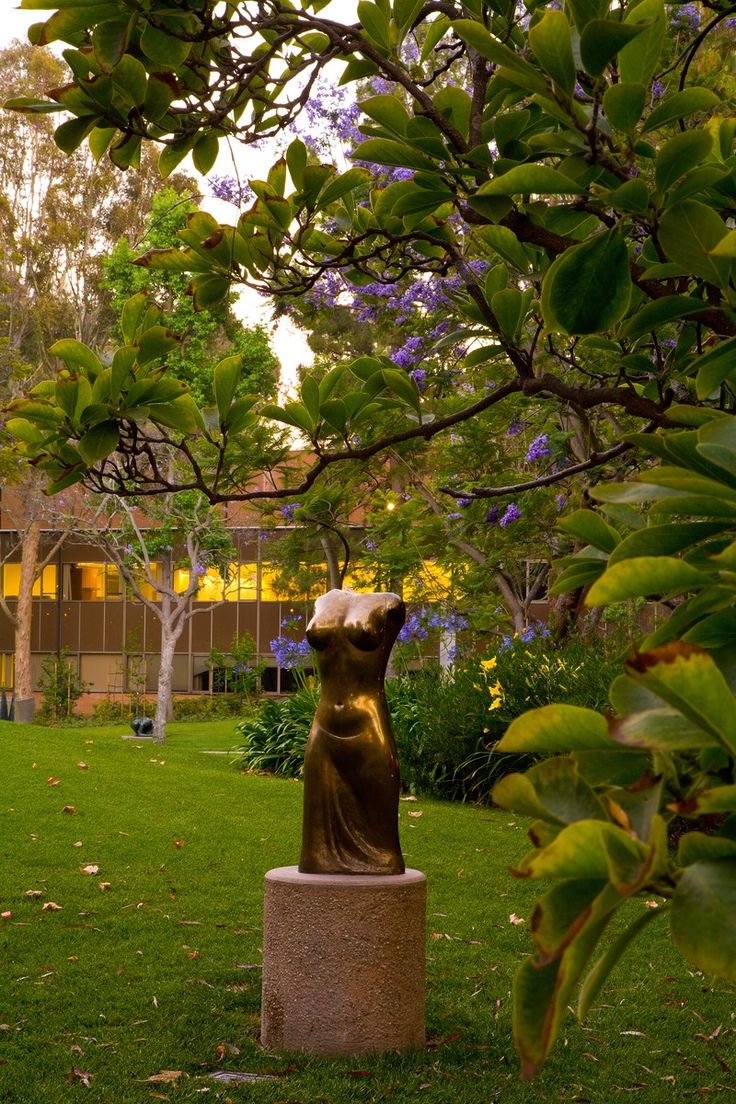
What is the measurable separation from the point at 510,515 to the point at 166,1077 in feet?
21.9

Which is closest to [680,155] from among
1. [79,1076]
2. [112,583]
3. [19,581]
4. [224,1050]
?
[79,1076]

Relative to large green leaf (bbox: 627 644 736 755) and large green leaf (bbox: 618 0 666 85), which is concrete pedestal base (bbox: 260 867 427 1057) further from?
large green leaf (bbox: 627 644 736 755)

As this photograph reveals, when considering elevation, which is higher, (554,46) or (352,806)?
(554,46)

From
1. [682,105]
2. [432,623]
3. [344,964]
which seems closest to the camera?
[682,105]

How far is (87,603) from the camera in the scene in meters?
31.1

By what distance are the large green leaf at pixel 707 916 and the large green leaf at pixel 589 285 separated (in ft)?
2.54

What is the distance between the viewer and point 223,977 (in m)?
5.67

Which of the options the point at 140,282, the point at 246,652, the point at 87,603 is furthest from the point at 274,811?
the point at 87,603

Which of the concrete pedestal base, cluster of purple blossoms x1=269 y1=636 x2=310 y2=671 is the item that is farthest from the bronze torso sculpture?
cluster of purple blossoms x1=269 y1=636 x2=310 y2=671

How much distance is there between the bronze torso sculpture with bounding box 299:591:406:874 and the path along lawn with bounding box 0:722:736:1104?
837mm

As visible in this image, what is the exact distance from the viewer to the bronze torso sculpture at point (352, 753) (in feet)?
15.9

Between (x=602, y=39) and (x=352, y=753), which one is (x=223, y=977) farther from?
(x=602, y=39)

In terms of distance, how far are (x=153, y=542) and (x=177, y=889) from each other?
52.9 ft

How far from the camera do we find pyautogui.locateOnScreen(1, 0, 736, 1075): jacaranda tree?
604 millimetres
